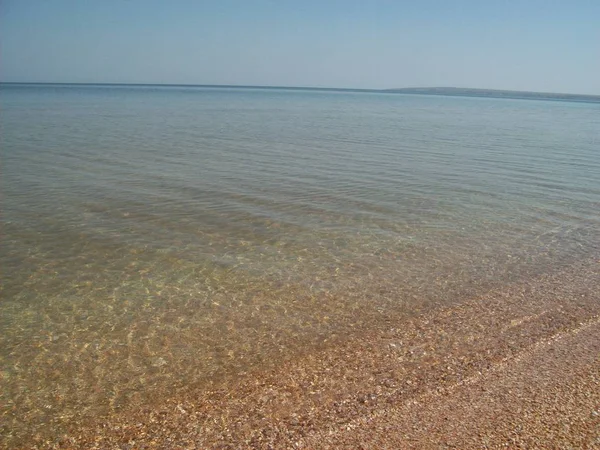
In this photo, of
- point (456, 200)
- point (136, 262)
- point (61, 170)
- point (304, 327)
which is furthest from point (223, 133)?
point (304, 327)

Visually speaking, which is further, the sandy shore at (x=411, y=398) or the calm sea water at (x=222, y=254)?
the calm sea water at (x=222, y=254)

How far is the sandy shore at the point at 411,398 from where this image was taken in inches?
183

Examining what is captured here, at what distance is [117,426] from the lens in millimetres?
4914

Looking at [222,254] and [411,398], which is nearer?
[411,398]

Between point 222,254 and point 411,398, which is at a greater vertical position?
point 222,254

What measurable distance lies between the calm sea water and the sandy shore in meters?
0.42

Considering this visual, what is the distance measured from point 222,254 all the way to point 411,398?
5.13 metres

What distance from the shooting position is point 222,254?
372 inches

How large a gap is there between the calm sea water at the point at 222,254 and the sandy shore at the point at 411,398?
418 millimetres

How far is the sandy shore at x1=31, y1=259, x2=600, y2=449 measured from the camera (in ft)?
15.3

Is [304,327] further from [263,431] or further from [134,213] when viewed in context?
[134,213]

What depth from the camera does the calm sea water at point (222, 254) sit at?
6.05 meters

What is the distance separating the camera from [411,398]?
5242 millimetres

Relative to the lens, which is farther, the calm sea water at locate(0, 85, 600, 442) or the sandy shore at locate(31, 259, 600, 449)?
the calm sea water at locate(0, 85, 600, 442)
